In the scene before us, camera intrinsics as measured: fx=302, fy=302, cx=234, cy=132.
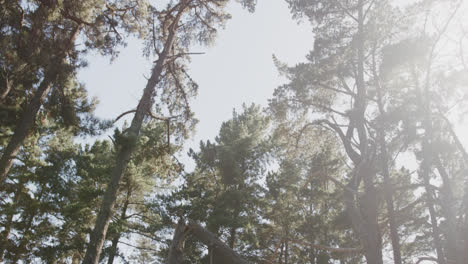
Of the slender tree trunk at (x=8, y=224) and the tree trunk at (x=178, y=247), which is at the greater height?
the slender tree trunk at (x=8, y=224)

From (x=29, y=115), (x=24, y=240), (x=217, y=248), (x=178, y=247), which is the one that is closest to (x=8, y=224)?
(x=24, y=240)

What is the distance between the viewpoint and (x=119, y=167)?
24.0 feet

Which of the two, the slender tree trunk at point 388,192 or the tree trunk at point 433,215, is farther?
the slender tree trunk at point 388,192

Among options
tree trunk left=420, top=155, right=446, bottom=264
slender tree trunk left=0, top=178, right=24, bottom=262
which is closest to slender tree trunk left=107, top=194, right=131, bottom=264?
slender tree trunk left=0, top=178, right=24, bottom=262

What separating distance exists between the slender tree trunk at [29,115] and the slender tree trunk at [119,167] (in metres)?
3.37

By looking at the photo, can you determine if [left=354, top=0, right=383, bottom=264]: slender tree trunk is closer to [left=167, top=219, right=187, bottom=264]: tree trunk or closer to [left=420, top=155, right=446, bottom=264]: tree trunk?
[left=420, top=155, right=446, bottom=264]: tree trunk

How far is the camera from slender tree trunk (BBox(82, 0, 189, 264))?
6352 mm

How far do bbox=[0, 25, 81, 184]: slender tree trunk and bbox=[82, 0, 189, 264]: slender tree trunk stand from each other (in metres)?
3.37

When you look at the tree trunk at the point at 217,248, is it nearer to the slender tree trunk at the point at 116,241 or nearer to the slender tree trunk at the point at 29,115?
the slender tree trunk at the point at 29,115

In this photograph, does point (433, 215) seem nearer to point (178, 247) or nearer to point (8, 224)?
point (178, 247)

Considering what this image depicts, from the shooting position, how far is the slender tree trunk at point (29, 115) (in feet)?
29.1

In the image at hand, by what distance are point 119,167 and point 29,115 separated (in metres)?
4.63

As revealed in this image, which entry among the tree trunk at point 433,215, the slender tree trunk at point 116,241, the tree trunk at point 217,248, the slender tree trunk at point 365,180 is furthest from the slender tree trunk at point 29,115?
the tree trunk at point 433,215

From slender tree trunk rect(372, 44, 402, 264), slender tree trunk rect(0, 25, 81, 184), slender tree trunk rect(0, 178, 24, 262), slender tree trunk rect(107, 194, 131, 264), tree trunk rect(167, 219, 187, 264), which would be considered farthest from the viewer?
slender tree trunk rect(107, 194, 131, 264)
